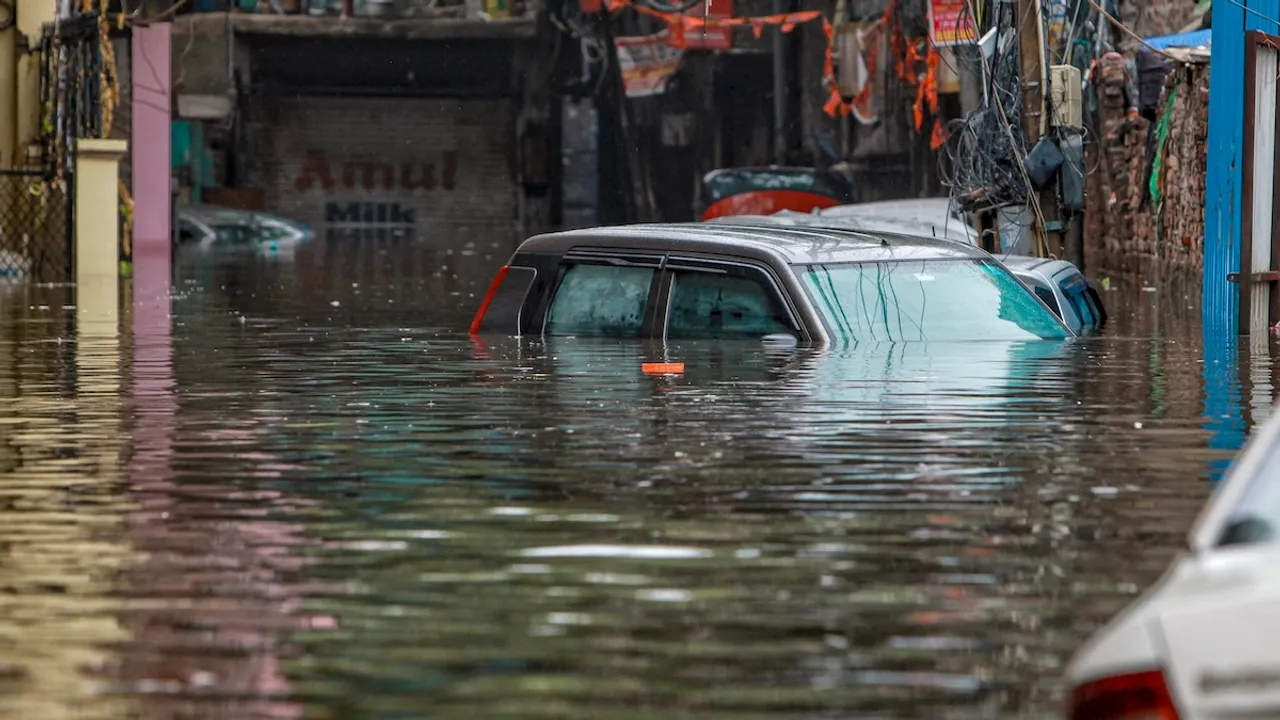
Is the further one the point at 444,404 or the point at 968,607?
the point at 444,404

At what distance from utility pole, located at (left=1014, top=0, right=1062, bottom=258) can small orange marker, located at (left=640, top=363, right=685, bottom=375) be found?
725cm

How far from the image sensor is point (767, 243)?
13570mm

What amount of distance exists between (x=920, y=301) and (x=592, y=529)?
692 cm

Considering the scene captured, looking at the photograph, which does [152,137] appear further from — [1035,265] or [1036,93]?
[1035,265]

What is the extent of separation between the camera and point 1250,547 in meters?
3.75

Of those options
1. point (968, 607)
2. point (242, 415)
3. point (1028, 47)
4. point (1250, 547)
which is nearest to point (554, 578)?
point (968, 607)

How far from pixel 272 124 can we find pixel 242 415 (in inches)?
1889

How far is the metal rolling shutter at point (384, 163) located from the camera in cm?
5872

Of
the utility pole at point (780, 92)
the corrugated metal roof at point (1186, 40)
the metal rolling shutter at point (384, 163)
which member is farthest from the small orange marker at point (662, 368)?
the metal rolling shutter at point (384, 163)

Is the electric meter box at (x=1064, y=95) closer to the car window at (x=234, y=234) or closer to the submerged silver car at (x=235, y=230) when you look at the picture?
the submerged silver car at (x=235, y=230)

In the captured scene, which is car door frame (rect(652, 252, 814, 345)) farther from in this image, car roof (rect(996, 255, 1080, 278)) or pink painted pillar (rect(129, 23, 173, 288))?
pink painted pillar (rect(129, 23, 173, 288))

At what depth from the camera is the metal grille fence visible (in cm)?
2995

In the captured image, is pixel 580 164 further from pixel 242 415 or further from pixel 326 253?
pixel 242 415

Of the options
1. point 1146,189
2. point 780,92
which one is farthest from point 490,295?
point 780,92
